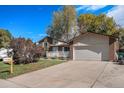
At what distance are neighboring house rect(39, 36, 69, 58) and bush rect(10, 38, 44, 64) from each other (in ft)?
28.7

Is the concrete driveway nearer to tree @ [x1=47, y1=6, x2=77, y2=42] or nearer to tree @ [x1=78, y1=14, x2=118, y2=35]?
tree @ [x1=47, y1=6, x2=77, y2=42]

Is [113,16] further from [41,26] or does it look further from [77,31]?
[41,26]

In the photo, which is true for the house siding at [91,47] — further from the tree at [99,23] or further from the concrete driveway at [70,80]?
the tree at [99,23]

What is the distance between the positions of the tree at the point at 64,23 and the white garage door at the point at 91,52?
17.5 m

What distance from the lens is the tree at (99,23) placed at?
43344 millimetres

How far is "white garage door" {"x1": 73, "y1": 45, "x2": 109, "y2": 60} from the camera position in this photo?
23.6 metres

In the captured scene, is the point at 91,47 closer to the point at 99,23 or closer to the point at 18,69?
the point at 18,69

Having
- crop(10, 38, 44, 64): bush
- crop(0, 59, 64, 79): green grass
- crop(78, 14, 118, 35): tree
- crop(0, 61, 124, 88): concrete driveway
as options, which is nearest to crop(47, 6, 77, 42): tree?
crop(78, 14, 118, 35): tree

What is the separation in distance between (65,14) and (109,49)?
20456mm

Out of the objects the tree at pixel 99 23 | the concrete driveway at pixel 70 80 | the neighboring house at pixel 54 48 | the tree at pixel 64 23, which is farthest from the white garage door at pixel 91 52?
the tree at pixel 99 23

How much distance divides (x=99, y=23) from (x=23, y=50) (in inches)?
1110

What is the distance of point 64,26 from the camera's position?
42.6m
